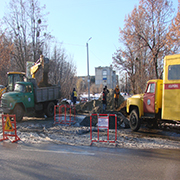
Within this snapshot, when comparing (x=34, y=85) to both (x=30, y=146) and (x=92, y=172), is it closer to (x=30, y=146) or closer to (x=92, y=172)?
(x=30, y=146)

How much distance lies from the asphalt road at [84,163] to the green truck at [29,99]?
19.6 feet

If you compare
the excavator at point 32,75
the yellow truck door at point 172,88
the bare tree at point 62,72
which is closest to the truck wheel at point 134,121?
the yellow truck door at point 172,88

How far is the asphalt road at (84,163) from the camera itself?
4586 mm

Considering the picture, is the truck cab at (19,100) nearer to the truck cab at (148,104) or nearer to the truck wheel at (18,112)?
the truck wheel at (18,112)

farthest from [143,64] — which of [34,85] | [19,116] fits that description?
[19,116]

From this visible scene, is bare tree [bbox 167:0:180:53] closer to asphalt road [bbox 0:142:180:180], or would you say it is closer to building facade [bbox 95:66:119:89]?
asphalt road [bbox 0:142:180:180]

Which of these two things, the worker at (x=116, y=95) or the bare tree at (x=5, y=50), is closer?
the worker at (x=116, y=95)

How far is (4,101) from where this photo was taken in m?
12.9

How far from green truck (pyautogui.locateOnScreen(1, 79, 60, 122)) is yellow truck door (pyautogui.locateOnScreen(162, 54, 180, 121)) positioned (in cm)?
920

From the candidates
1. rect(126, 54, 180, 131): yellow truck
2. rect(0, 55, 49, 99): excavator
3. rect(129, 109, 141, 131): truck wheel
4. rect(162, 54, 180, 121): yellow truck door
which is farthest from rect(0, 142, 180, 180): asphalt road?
rect(0, 55, 49, 99): excavator

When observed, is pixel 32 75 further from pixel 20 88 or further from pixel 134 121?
pixel 134 121

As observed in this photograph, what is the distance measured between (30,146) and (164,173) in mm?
4770

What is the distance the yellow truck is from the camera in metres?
8.18

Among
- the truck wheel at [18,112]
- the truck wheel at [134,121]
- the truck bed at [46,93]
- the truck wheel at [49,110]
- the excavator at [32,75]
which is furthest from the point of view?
the excavator at [32,75]
